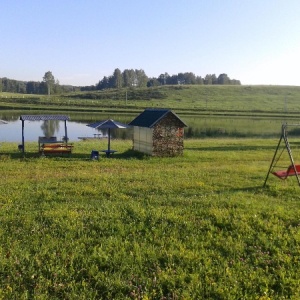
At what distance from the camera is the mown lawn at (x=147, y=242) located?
6.81m

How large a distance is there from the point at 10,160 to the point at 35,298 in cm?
1875

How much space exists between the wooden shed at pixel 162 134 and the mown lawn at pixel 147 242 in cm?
1406

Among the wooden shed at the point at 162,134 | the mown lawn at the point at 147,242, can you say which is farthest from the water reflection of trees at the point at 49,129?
the mown lawn at the point at 147,242

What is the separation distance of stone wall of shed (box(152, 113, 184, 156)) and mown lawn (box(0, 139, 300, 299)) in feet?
46.1

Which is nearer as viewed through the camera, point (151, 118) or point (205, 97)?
point (151, 118)

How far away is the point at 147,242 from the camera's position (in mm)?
8484

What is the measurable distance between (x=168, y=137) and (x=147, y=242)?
812 inches

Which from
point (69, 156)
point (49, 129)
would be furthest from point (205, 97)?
point (69, 156)

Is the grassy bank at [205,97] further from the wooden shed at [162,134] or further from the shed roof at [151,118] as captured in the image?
the wooden shed at [162,134]

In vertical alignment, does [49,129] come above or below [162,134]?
below

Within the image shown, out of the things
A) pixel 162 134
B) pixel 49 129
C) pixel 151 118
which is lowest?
pixel 49 129

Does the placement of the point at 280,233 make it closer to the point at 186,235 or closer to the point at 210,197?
the point at 186,235

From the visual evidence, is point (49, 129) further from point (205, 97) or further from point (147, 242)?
point (205, 97)

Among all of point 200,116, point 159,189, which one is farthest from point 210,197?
point 200,116
